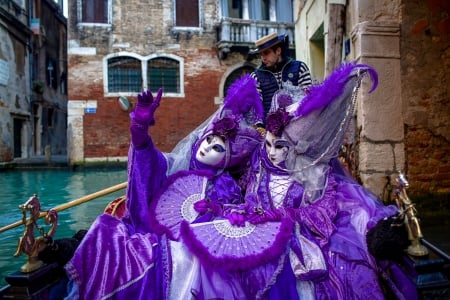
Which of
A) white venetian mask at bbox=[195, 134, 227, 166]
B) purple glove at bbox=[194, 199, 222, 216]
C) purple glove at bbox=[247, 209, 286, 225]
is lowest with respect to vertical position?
purple glove at bbox=[247, 209, 286, 225]

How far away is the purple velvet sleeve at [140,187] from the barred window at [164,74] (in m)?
11.6

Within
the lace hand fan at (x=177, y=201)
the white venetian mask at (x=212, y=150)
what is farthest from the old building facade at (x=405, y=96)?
the lace hand fan at (x=177, y=201)

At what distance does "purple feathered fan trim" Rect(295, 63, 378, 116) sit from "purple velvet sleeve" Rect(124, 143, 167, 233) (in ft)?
2.76

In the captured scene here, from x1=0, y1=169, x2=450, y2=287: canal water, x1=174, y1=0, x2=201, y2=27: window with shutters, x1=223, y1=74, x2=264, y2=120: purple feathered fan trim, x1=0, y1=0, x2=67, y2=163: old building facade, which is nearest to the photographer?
x1=223, y1=74, x2=264, y2=120: purple feathered fan trim

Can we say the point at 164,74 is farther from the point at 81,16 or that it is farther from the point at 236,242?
the point at 236,242

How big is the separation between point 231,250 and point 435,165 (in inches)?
121

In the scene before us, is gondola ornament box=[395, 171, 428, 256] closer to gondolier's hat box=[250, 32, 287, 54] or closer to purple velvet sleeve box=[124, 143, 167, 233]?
purple velvet sleeve box=[124, 143, 167, 233]

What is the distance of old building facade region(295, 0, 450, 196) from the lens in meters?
3.90

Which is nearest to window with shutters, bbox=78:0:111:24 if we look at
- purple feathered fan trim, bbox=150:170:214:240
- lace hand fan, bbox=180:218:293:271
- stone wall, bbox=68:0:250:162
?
stone wall, bbox=68:0:250:162

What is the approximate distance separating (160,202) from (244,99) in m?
0.82

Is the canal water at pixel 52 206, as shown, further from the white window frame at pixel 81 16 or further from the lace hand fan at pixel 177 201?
the white window frame at pixel 81 16

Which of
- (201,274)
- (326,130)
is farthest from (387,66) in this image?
(201,274)

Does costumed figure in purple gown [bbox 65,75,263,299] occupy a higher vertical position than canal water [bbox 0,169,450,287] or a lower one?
higher

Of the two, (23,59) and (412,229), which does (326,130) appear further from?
(23,59)
